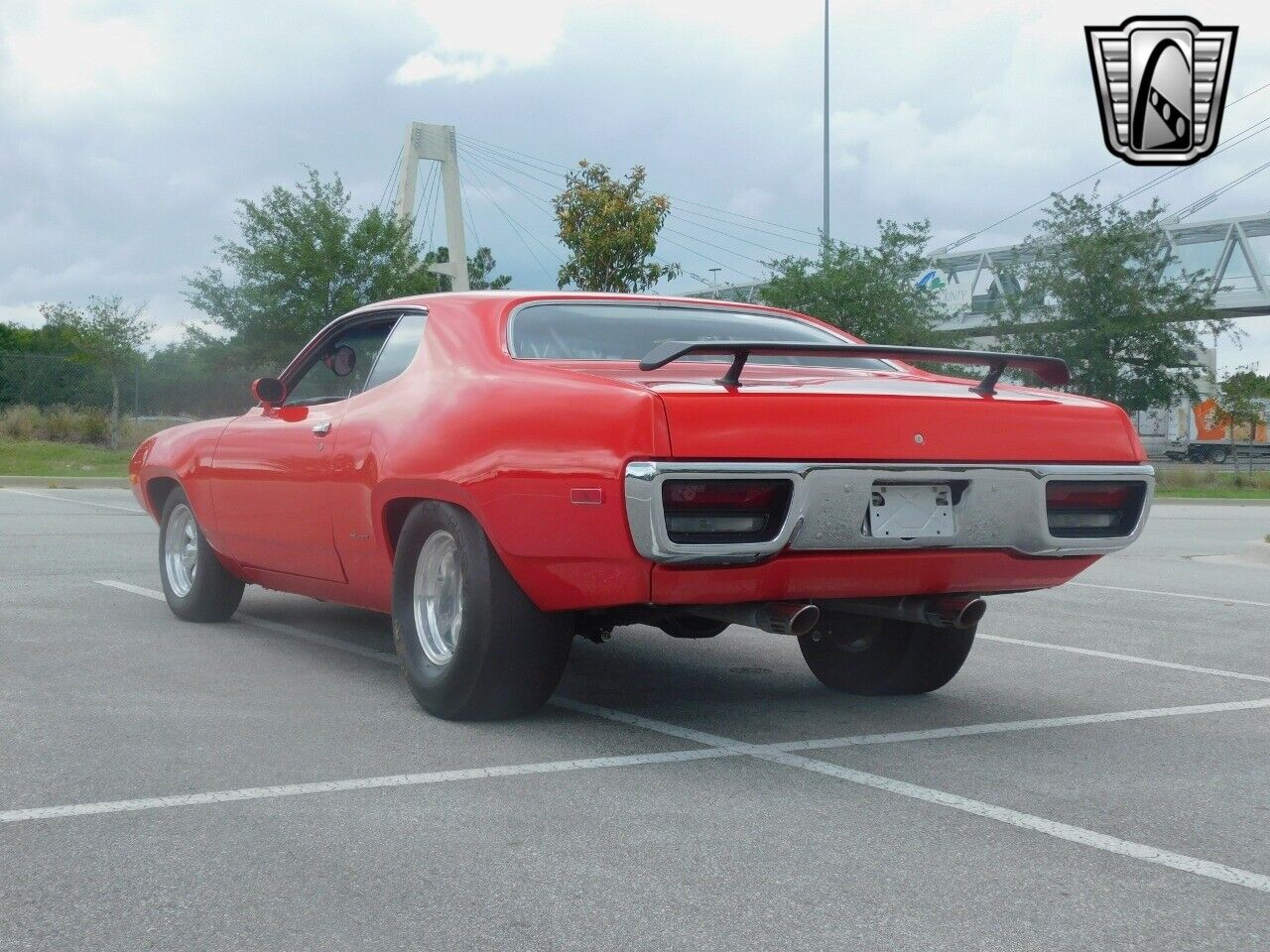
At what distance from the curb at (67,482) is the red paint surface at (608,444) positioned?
723 inches

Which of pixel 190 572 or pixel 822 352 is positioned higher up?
pixel 822 352

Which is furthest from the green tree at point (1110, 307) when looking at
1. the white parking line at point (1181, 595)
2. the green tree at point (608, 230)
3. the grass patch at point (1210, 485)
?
the white parking line at point (1181, 595)

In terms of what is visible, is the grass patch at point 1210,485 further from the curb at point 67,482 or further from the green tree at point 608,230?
the curb at point 67,482

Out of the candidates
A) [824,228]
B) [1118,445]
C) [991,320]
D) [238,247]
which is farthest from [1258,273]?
[1118,445]

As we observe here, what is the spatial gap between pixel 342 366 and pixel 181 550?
1.96 meters

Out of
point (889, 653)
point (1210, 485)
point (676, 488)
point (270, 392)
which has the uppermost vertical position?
point (270, 392)

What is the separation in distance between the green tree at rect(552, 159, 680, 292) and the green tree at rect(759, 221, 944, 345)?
4.70 meters

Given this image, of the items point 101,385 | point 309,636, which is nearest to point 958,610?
point 309,636

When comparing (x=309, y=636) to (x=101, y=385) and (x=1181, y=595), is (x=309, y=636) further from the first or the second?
(x=101, y=385)

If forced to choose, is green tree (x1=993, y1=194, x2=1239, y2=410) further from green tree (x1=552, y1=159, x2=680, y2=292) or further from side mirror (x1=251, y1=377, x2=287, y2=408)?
side mirror (x1=251, y1=377, x2=287, y2=408)

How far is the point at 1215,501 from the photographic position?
90.3ft

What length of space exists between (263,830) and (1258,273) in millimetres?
61278

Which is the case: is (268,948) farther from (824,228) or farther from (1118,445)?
(824,228)

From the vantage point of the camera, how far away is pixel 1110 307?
35031 mm
